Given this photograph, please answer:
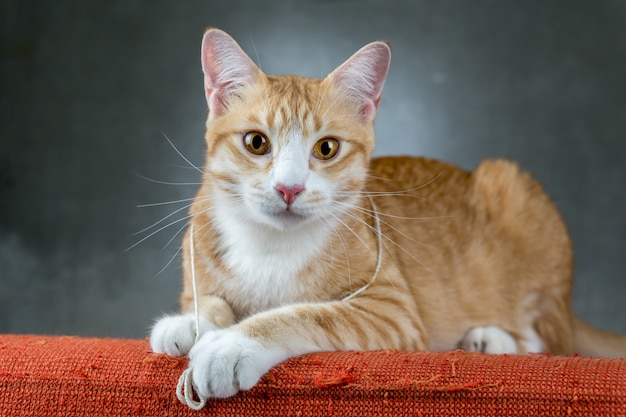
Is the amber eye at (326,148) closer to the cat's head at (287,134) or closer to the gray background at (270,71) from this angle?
the cat's head at (287,134)

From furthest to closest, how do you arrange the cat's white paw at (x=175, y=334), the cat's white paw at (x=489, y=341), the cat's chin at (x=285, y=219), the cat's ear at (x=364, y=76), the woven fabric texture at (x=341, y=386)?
the cat's white paw at (x=489, y=341)
the cat's ear at (x=364, y=76)
the cat's chin at (x=285, y=219)
the cat's white paw at (x=175, y=334)
the woven fabric texture at (x=341, y=386)

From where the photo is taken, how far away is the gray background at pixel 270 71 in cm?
386

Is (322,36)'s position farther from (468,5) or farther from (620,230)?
(620,230)

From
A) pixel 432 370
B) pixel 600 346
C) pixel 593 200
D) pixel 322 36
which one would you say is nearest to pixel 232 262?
pixel 432 370

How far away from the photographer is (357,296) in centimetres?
215

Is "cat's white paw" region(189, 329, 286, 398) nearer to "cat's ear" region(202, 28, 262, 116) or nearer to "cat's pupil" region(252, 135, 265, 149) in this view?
"cat's pupil" region(252, 135, 265, 149)

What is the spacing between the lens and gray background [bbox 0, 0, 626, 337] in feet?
12.7

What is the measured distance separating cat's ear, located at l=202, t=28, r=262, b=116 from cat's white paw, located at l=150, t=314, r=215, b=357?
1.98 feet

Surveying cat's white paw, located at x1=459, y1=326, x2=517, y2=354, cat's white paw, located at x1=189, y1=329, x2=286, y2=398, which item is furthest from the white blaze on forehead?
cat's white paw, located at x1=459, y1=326, x2=517, y2=354

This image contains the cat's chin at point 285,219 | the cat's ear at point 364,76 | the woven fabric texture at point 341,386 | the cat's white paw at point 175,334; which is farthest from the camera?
the cat's ear at point 364,76

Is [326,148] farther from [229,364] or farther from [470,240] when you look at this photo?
[470,240]

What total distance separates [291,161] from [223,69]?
405 mm

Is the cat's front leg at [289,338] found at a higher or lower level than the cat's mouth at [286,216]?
lower

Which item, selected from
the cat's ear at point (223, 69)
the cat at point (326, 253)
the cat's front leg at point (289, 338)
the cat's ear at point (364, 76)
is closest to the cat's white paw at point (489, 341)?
the cat at point (326, 253)
